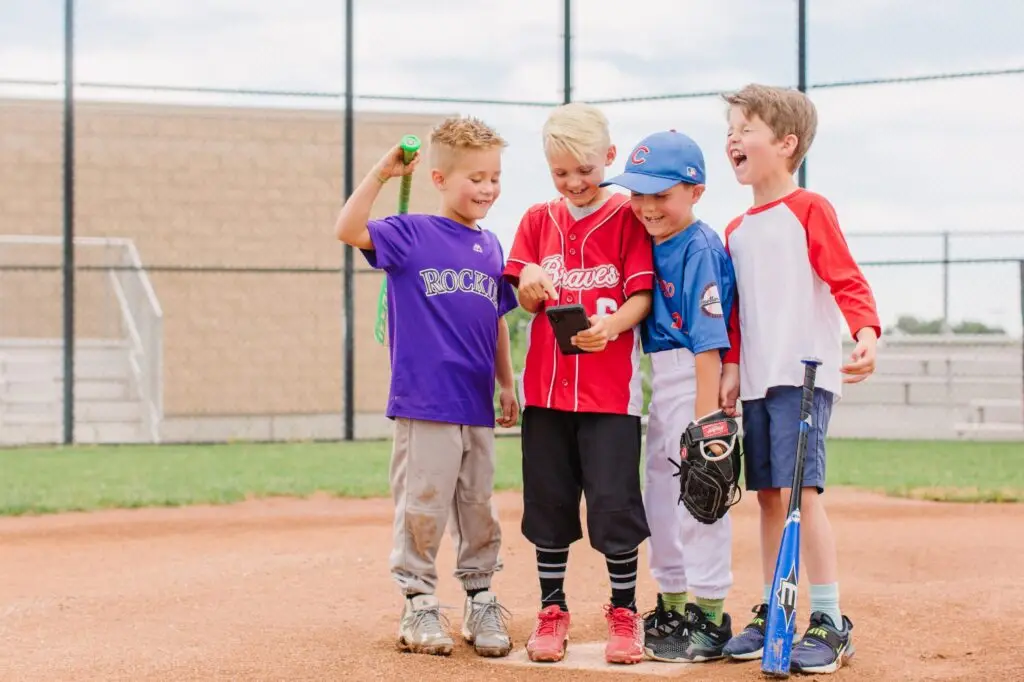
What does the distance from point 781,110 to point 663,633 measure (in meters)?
1.54

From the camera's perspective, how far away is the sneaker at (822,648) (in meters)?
3.26

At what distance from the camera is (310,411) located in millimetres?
16969

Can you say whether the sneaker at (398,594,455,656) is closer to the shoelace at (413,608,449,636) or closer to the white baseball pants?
the shoelace at (413,608,449,636)

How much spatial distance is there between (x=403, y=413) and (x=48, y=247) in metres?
14.0

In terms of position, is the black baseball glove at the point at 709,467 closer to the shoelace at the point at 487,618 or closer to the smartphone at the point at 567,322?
the smartphone at the point at 567,322

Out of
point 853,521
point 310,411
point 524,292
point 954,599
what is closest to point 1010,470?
point 853,521

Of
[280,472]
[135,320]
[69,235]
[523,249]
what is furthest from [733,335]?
[135,320]

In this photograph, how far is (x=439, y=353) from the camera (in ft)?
11.8

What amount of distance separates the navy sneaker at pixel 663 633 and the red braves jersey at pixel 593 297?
2.01 ft

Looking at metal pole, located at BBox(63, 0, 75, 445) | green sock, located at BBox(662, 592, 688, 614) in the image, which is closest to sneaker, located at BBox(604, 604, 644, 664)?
green sock, located at BBox(662, 592, 688, 614)

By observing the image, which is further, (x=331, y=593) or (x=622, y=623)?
(x=331, y=593)

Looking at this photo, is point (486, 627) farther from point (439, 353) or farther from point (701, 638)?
point (439, 353)

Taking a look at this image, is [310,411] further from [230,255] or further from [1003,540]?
[1003,540]

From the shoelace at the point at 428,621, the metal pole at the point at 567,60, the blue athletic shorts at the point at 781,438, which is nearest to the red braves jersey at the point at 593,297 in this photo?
the blue athletic shorts at the point at 781,438
